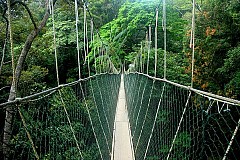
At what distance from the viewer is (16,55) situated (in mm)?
5453

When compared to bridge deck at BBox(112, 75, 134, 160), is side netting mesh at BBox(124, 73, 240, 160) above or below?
above

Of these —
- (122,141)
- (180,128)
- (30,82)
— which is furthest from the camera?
(30,82)

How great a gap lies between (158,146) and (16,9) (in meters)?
4.10

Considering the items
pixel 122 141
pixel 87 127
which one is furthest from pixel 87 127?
pixel 122 141

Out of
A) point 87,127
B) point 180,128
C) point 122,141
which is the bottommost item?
point 122,141

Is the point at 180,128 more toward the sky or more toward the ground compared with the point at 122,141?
more toward the sky

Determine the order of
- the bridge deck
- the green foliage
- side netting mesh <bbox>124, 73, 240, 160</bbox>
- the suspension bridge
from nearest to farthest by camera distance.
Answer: side netting mesh <bbox>124, 73, 240, 160</bbox>, the suspension bridge, the bridge deck, the green foliage

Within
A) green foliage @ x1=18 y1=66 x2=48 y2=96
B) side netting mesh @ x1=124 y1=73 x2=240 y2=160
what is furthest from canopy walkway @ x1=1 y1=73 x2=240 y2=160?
green foliage @ x1=18 y1=66 x2=48 y2=96

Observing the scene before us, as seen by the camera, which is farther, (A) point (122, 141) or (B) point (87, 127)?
(A) point (122, 141)

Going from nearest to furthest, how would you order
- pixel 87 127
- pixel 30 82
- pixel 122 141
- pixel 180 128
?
1. pixel 87 127
2. pixel 180 128
3. pixel 122 141
4. pixel 30 82

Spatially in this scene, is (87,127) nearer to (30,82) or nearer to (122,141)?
(122,141)

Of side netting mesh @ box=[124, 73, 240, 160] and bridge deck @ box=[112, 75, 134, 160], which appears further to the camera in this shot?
bridge deck @ box=[112, 75, 134, 160]

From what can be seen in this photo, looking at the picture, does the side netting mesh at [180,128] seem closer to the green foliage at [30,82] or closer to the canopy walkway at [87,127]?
the canopy walkway at [87,127]

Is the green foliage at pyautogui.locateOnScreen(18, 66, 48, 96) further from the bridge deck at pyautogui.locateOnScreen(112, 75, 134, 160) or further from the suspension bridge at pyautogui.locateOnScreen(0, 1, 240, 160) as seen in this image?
the suspension bridge at pyautogui.locateOnScreen(0, 1, 240, 160)
